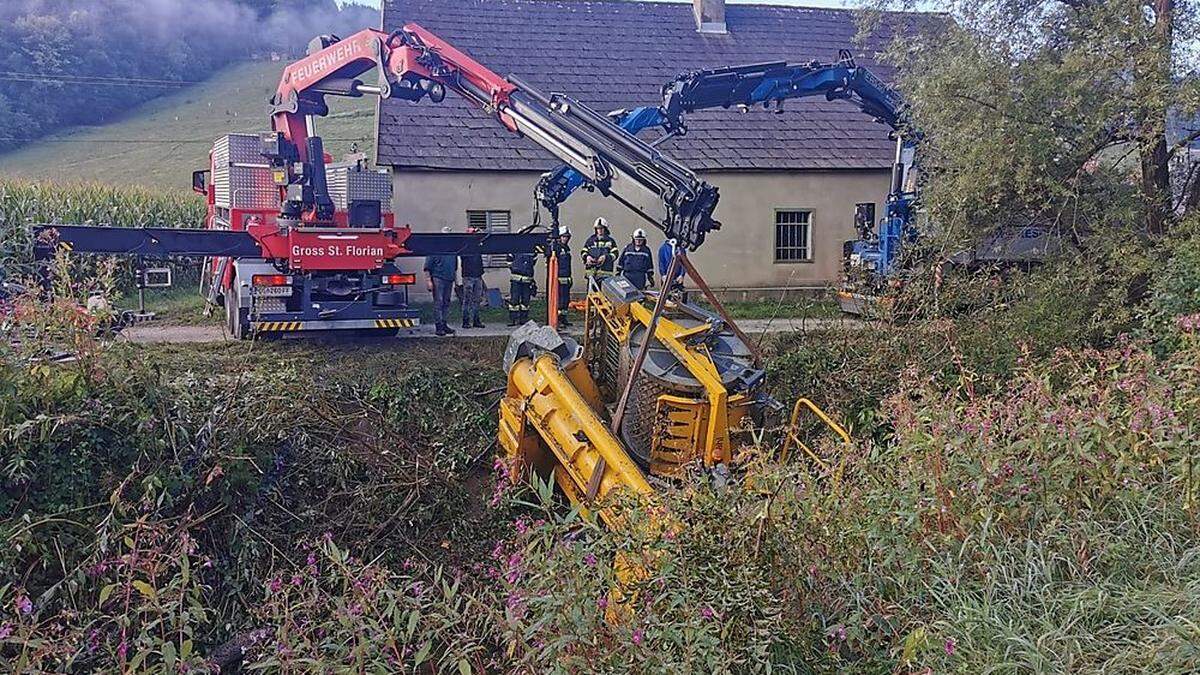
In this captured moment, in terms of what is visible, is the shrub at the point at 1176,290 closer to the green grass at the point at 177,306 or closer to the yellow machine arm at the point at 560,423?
the yellow machine arm at the point at 560,423

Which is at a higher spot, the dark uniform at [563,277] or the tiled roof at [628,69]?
the tiled roof at [628,69]

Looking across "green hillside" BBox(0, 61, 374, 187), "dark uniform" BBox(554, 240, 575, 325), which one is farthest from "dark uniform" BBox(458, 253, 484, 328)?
"green hillside" BBox(0, 61, 374, 187)

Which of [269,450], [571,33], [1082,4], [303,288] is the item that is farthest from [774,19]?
[269,450]

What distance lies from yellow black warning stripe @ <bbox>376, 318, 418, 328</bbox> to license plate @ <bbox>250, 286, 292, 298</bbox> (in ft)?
3.46

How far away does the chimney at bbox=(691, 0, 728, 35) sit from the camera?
68.6ft

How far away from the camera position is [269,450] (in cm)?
722

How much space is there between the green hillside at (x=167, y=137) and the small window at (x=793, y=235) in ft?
63.8

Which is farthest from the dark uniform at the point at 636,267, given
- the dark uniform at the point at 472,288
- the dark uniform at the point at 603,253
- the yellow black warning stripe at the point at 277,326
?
the yellow black warning stripe at the point at 277,326

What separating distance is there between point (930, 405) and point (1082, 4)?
7.13 meters

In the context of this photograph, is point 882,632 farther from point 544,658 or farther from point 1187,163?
point 1187,163

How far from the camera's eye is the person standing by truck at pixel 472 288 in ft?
41.1

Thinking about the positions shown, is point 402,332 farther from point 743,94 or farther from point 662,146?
point 662,146

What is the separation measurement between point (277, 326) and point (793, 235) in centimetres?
1079

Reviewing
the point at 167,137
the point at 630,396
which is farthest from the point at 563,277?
the point at 167,137
